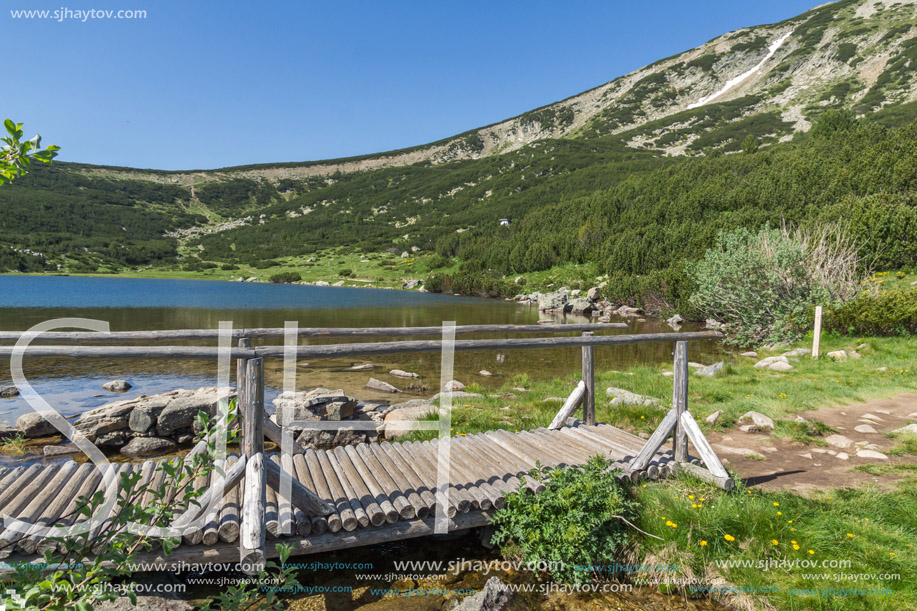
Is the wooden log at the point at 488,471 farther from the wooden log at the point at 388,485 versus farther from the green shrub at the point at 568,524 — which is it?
the wooden log at the point at 388,485

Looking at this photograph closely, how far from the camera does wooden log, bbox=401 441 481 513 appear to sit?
5.20m

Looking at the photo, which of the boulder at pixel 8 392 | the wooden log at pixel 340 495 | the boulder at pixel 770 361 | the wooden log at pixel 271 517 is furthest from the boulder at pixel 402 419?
the boulder at pixel 770 361

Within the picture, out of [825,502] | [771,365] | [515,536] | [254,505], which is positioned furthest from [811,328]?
[254,505]

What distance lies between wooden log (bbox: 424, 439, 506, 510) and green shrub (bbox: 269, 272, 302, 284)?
A: 327ft

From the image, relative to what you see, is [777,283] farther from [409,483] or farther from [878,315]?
[409,483]

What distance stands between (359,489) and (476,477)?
1.57 meters

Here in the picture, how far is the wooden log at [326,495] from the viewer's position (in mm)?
4641

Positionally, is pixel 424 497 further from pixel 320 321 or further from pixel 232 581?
pixel 320 321

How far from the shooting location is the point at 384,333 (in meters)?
6.00

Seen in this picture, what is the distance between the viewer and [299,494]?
4.64 meters

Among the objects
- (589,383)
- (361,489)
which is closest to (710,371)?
(589,383)

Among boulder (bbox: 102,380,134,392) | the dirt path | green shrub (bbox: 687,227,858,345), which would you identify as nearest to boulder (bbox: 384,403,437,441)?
the dirt path

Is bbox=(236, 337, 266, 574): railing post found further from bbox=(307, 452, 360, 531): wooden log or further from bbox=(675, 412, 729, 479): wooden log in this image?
bbox=(675, 412, 729, 479): wooden log

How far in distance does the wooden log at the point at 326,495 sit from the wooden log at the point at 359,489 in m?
0.27
